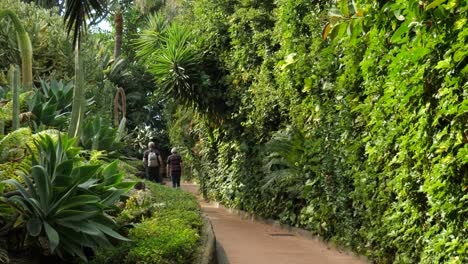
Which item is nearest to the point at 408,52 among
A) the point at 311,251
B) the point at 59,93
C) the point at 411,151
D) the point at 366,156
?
the point at 411,151

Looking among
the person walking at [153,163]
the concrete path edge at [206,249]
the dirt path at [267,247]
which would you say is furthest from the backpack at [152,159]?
the concrete path edge at [206,249]

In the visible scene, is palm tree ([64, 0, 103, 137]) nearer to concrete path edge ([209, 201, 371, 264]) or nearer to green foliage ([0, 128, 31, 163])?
green foliage ([0, 128, 31, 163])

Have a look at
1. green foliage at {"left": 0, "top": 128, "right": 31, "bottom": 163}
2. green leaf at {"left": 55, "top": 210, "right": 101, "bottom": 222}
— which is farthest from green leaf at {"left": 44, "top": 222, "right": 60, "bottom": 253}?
green foliage at {"left": 0, "top": 128, "right": 31, "bottom": 163}

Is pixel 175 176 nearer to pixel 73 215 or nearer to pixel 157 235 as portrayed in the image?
pixel 157 235

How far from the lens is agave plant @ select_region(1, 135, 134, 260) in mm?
5383

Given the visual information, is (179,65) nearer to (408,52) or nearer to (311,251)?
(311,251)

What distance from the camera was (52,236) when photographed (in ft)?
17.0

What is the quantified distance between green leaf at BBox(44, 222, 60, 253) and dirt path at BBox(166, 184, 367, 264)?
3.01 metres

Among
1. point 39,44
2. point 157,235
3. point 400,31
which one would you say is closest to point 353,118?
point 400,31

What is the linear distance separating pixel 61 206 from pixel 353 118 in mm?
4129

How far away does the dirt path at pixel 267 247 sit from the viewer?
8.49 metres

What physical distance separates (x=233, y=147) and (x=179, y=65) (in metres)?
2.50

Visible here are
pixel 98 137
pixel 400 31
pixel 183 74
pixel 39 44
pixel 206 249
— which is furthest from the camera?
pixel 39 44

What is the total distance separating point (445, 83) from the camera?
16.7ft
